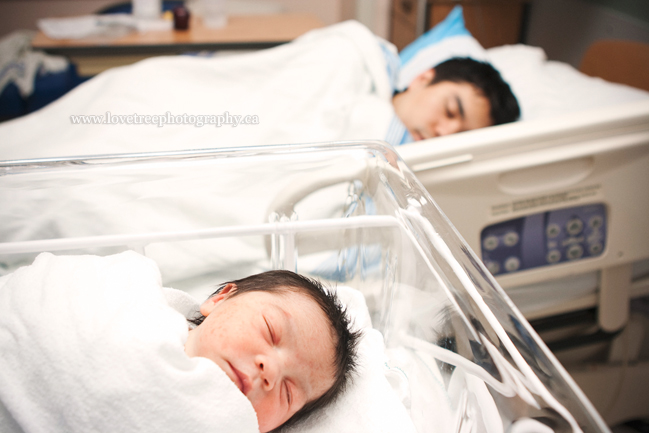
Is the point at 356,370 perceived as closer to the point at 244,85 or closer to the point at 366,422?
the point at 366,422

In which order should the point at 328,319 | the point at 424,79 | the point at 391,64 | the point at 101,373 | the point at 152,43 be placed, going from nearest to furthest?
the point at 101,373, the point at 328,319, the point at 424,79, the point at 391,64, the point at 152,43

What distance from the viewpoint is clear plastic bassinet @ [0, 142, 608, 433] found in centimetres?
56

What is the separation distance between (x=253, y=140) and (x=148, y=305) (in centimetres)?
68

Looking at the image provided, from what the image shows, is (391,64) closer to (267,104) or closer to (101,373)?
(267,104)

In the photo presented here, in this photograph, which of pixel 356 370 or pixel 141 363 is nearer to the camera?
pixel 141 363

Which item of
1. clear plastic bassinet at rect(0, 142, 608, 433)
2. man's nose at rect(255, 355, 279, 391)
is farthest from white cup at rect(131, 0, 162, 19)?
man's nose at rect(255, 355, 279, 391)

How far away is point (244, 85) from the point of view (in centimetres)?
142

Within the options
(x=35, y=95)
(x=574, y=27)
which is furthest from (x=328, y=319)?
(x=574, y=27)

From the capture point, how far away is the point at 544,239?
996 millimetres

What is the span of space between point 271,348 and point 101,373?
188mm

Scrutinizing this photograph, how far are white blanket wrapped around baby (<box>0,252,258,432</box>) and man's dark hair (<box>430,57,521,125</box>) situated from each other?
1090 mm

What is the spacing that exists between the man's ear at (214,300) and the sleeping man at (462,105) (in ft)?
2.57

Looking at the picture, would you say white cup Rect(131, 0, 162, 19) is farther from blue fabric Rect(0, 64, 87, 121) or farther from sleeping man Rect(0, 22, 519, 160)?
sleeping man Rect(0, 22, 519, 160)

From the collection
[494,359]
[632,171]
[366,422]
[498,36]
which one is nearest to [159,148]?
[366,422]
